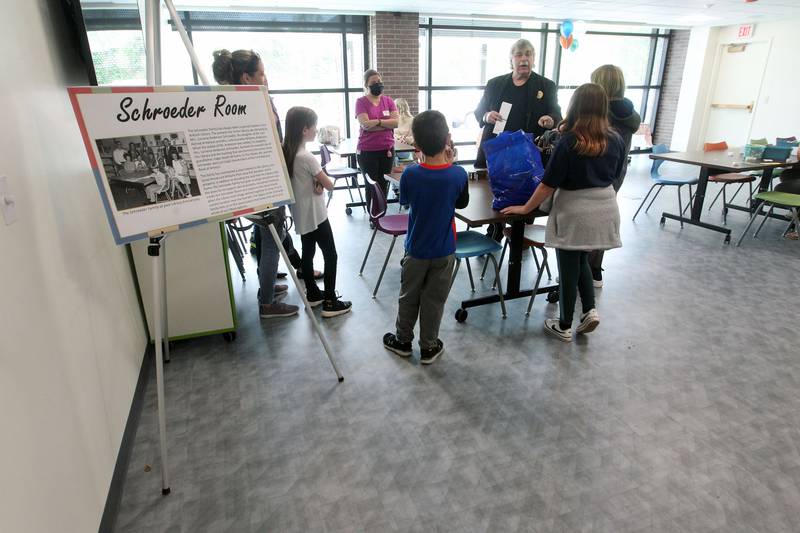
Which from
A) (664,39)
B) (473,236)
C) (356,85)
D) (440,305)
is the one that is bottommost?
(440,305)

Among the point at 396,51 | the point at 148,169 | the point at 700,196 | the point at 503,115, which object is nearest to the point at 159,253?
the point at 148,169

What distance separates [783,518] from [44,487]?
2.33 metres

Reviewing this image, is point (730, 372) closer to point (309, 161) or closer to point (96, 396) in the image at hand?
point (309, 161)

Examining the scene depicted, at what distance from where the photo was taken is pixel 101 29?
2.16m

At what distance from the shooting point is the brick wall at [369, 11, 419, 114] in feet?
22.9

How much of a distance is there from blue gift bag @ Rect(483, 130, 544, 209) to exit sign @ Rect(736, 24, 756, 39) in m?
8.72

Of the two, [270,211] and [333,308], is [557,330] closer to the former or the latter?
[333,308]

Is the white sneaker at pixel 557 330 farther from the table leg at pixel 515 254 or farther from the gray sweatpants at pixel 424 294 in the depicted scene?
the gray sweatpants at pixel 424 294

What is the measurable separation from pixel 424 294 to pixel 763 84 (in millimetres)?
9366

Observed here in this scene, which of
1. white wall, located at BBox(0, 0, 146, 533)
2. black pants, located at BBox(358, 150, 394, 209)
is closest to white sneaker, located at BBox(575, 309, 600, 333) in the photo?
white wall, located at BBox(0, 0, 146, 533)

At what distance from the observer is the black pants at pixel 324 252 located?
302cm

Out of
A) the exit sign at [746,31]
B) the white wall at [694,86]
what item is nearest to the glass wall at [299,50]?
the white wall at [694,86]

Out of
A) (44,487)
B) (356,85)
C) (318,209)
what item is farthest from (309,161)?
(356,85)

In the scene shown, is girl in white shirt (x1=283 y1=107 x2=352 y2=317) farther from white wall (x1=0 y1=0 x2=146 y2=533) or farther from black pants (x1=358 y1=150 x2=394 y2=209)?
black pants (x1=358 y1=150 x2=394 y2=209)
